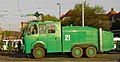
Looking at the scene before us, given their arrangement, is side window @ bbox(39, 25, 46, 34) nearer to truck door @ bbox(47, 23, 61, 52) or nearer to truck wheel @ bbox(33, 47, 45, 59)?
truck door @ bbox(47, 23, 61, 52)

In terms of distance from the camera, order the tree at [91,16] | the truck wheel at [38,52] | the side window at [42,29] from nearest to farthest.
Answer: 1. the side window at [42,29]
2. the truck wheel at [38,52]
3. the tree at [91,16]

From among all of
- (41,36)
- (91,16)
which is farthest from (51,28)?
(91,16)

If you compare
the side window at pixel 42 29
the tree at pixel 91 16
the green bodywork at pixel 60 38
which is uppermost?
the tree at pixel 91 16

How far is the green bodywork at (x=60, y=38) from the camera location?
25.3 metres

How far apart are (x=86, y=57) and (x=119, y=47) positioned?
14466 millimetres

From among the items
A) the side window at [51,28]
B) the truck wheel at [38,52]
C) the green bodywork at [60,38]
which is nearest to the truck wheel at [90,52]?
the green bodywork at [60,38]

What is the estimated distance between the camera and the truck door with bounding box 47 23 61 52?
25.3 metres

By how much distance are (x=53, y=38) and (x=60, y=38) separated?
0.48m

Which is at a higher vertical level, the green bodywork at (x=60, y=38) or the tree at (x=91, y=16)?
the tree at (x=91, y=16)

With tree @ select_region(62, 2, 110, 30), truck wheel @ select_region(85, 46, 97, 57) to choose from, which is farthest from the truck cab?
tree @ select_region(62, 2, 110, 30)

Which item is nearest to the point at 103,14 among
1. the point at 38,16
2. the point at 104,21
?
the point at 104,21

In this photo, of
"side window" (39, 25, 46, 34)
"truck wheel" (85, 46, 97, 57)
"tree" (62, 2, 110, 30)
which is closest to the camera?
"side window" (39, 25, 46, 34)

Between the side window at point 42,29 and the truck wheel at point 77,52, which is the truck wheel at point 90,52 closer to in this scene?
the truck wheel at point 77,52

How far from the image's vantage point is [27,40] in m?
25.4
